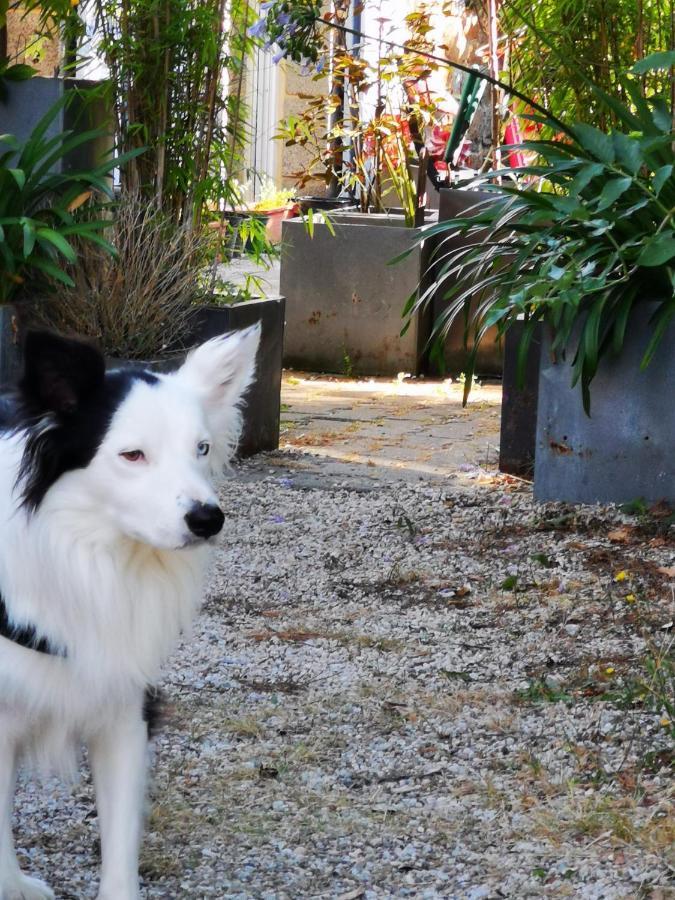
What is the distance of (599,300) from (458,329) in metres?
3.35

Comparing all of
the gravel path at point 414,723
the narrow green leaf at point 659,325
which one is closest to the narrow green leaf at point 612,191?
the narrow green leaf at point 659,325

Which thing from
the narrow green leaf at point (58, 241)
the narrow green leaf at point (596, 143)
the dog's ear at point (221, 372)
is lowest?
the dog's ear at point (221, 372)

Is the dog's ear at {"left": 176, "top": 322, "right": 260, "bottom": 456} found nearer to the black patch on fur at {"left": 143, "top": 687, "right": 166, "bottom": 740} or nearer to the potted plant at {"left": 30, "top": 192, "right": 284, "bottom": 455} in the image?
the black patch on fur at {"left": 143, "top": 687, "right": 166, "bottom": 740}

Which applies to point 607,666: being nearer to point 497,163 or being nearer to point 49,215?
point 49,215

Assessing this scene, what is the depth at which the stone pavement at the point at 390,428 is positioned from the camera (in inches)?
224

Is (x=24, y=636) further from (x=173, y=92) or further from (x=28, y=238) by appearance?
(x=173, y=92)

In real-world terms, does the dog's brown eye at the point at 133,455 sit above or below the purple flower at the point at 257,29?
below

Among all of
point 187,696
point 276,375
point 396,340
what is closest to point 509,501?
point 276,375

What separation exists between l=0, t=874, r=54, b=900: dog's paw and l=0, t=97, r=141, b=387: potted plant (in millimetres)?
3107

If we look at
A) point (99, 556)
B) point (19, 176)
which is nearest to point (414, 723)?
point (99, 556)

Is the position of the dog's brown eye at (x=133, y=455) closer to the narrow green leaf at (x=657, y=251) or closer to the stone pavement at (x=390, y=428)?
the narrow green leaf at (x=657, y=251)

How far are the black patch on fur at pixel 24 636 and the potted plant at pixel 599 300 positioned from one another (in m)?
2.59

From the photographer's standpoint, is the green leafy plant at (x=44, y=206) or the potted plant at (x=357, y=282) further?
the potted plant at (x=357, y=282)

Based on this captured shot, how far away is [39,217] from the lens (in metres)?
5.55
